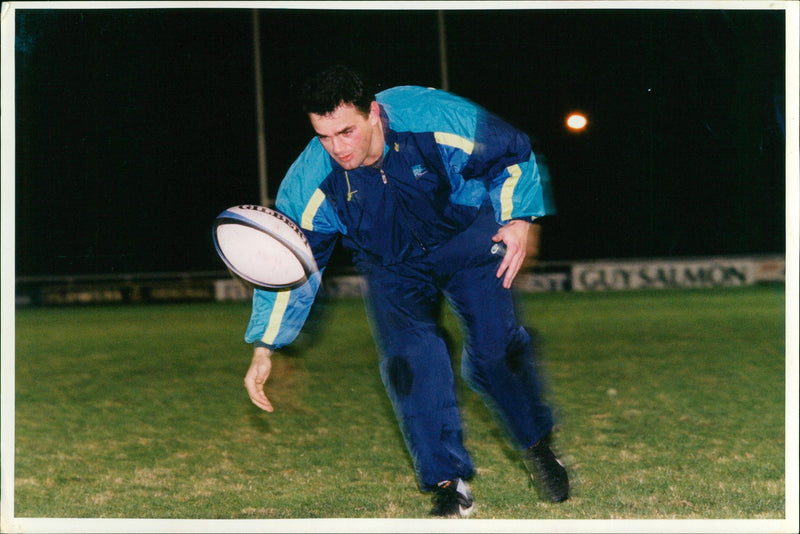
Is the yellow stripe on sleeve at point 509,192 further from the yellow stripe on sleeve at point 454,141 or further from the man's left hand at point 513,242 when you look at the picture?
the yellow stripe on sleeve at point 454,141

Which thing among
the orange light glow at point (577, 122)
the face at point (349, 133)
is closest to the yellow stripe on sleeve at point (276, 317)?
the face at point (349, 133)

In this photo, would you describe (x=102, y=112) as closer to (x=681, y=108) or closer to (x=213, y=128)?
(x=213, y=128)

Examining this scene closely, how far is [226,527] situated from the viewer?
2754mm

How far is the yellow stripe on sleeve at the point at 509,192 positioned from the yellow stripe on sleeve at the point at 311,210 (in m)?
0.63

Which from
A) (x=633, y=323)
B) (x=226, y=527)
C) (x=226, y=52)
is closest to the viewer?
(x=226, y=527)

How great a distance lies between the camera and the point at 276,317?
10.4 ft

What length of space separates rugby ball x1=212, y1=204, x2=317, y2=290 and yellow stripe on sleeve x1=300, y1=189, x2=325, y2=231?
63 mm

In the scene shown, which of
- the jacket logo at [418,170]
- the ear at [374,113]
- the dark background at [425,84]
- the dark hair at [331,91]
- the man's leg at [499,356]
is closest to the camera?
the dark hair at [331,91]

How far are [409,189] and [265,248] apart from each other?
0.53 m

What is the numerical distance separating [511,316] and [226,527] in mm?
1218

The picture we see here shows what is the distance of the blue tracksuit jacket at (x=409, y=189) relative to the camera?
3023 mm

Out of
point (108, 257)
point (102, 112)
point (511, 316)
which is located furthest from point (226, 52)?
point (511, 316)

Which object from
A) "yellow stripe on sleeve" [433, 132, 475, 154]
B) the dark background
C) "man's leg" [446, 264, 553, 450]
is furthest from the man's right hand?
the dark background

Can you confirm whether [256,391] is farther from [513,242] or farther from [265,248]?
[513,242]
